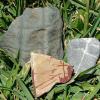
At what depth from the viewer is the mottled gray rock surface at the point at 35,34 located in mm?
1728

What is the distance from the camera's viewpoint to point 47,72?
164 cm

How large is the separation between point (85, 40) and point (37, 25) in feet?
0.79

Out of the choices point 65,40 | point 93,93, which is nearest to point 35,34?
point 65,40

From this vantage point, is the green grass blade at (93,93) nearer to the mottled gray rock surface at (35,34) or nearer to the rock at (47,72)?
the rock at (47,72)

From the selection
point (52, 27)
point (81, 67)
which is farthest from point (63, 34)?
point (81, 67)

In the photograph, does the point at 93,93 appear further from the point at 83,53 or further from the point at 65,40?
the point at 65,40

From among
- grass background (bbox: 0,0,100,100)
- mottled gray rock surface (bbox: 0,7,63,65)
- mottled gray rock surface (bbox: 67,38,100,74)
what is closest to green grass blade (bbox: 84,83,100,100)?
grass background (bbox: 0,0,100,100)

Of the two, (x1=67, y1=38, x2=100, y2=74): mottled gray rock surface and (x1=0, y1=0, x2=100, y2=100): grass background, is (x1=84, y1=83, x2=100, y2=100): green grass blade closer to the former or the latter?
(x1=0, y1=0, x2=100, y2=100): grass background

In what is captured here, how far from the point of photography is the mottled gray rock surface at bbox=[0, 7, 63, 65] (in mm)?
1728

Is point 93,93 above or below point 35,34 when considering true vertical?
below

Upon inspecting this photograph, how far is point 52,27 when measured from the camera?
1744 millimetres

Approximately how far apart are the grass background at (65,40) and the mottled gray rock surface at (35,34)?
0.21 feet

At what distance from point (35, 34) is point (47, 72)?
21 cm

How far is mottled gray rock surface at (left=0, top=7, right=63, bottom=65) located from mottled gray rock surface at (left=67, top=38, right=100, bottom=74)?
6cm
